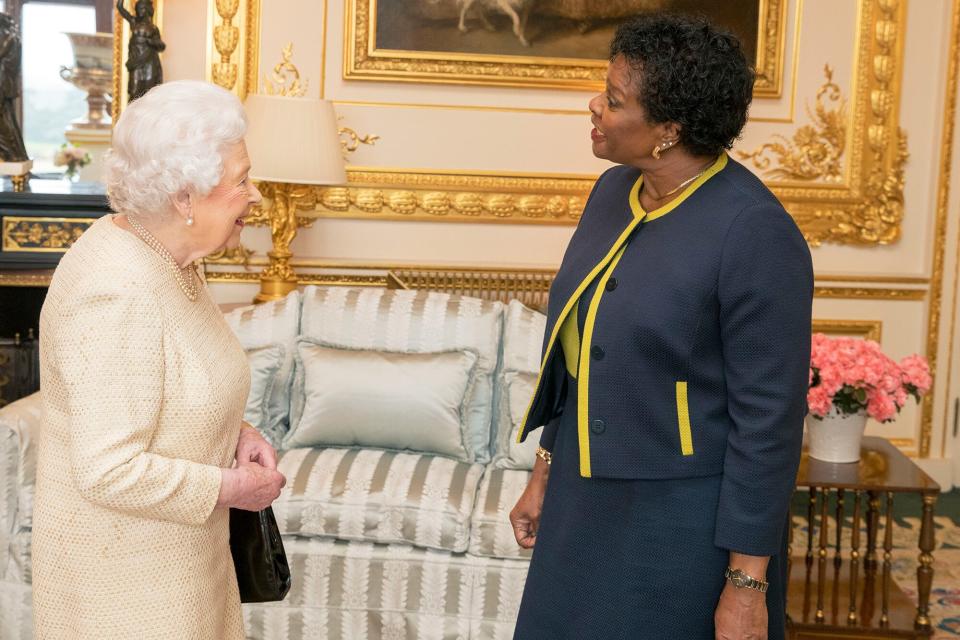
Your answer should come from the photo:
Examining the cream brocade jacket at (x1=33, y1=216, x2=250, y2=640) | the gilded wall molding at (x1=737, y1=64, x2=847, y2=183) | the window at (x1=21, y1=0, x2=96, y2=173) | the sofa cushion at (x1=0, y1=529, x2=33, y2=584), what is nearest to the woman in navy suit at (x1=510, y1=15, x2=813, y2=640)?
the cream brocade jacket at (x1=33, y1=216, x2=250, y2=640)

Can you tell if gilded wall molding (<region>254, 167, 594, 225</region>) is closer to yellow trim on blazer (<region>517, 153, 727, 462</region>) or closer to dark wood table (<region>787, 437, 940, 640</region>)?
dark wood table (<region>787, 437, 940, 640</region>)

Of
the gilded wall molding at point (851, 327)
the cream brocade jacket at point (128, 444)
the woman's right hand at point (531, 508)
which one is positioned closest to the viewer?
the cream brocade jacket at point (128, 444)

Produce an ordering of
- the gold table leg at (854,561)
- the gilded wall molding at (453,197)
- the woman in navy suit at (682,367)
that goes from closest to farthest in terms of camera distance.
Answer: the woman in navy suit at (682,367) < the gold table leg at (854,561) < the gilded wall molding at (453,197)

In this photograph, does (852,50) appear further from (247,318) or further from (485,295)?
→ (247,318)

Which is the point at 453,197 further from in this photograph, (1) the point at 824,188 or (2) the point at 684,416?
(2) the point at 684,416

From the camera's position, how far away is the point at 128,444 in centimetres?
175

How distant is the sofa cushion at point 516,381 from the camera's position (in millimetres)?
3994

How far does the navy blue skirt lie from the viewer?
1.96 meters

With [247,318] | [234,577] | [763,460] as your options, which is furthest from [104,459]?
[247,318]

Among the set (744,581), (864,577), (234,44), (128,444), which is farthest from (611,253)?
(234,44)

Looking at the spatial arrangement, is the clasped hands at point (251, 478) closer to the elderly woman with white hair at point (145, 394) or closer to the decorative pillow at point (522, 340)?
the elderly woman with white hair at point (145, 394)

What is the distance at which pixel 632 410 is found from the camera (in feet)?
6.44

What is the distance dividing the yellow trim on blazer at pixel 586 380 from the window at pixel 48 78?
4.73 metres

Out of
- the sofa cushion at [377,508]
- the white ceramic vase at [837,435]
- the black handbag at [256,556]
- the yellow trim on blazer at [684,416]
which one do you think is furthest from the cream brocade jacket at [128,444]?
the white ceramic vase at [837,435]
